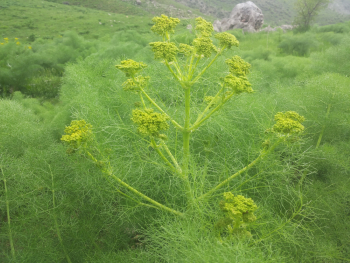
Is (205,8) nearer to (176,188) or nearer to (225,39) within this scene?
(225,39)

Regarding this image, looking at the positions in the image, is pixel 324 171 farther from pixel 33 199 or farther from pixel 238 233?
pixel 33 199

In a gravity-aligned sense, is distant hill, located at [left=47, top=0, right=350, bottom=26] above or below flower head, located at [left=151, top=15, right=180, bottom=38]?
above

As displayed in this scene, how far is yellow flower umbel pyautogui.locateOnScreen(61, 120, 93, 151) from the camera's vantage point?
1347 mm

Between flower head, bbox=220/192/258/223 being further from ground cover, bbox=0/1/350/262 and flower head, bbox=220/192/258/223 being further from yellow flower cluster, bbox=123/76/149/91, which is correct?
yellow flower cluster, bbox=123/76/149/91

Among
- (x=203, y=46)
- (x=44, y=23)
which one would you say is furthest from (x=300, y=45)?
(x=44, y=23)

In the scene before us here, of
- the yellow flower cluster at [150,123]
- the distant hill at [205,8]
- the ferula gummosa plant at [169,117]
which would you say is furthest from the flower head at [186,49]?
the distant hill at [205,8]

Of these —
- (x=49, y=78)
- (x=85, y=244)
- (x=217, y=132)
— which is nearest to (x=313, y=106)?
(x=217, y=132)

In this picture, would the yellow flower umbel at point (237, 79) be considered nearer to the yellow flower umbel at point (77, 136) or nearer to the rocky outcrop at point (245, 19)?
the yellow flower umbel at point (77, 136)

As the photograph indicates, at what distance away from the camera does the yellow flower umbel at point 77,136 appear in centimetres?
135

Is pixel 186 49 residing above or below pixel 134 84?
above

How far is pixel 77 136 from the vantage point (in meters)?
1.35

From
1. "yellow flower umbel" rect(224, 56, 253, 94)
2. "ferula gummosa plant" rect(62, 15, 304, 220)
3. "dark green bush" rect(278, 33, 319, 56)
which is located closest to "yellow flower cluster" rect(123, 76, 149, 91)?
"ferula gummosa plant" rect(62, 15, 304, 220)

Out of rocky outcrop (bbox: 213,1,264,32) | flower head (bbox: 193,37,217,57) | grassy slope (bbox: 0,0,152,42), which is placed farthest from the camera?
rocky outcrop (bbox: 213,1,264,32)

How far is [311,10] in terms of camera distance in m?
19.2
